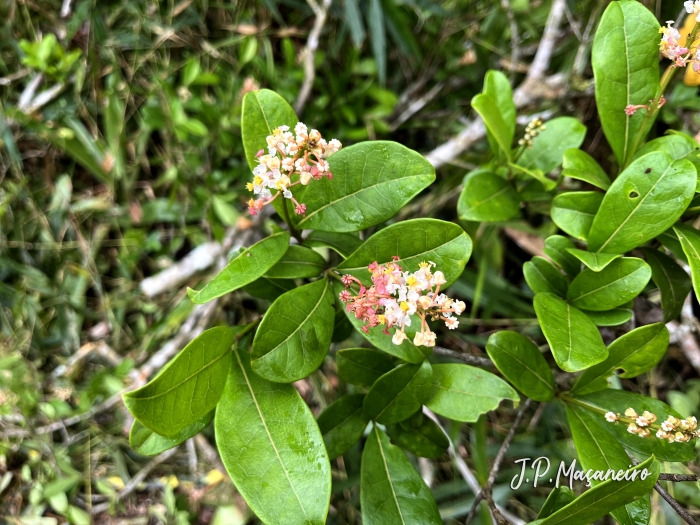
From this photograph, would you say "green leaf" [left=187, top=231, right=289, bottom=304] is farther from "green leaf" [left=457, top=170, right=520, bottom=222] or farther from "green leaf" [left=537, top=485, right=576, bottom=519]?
"green leaf" [left=537, top=485, right=576, bottom=519]

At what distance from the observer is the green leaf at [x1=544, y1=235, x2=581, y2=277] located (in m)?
0.95

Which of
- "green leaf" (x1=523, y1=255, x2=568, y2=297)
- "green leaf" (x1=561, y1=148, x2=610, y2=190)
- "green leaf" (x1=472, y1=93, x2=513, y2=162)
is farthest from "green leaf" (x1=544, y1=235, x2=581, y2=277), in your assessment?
"green leaf" (x1=472, y1=93, x2=513, y2=162)

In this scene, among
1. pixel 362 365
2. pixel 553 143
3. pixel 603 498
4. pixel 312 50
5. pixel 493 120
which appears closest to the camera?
pixel 603 498

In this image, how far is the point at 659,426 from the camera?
0.84m

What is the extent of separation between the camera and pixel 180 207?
6.87 feet

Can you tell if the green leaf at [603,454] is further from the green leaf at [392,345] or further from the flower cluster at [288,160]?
the flower cluster at [288,160]

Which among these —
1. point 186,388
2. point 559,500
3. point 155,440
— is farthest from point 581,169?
point 155,440

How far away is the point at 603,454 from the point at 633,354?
193 millimetres

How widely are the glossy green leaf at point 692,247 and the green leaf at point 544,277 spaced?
22cm

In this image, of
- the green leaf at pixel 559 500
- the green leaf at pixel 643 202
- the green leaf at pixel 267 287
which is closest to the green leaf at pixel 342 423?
the green leaf at pixel 267 287

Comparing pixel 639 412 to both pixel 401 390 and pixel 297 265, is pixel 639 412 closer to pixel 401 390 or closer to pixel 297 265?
pixel 401 390

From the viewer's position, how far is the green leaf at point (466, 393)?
876 mm

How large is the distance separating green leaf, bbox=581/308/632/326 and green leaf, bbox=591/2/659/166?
1.06ft

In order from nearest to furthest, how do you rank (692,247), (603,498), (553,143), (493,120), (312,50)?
(603,498) < (692,247) < (493,120) < (553,143) < (312,50)
